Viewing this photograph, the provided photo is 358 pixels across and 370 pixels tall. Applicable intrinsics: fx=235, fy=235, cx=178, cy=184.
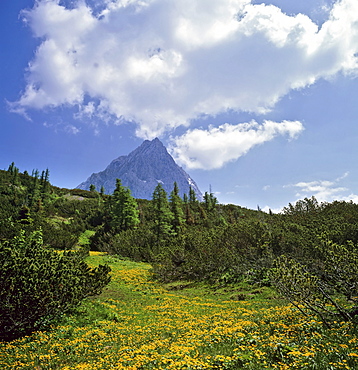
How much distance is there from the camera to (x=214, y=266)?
1043 inches

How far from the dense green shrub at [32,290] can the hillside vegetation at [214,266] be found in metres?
0.09

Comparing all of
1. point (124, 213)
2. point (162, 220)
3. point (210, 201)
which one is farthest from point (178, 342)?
point (210, 201)

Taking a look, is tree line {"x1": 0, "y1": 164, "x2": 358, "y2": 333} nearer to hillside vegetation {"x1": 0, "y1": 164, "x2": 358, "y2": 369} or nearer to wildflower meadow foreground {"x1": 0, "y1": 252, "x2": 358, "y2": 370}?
hillside vegetation {"x1": 0, "y1": 164, "x2": 358, "y2": 369}

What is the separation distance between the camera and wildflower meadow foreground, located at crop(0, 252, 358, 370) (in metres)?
5.88

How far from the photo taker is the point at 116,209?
49.7 meters

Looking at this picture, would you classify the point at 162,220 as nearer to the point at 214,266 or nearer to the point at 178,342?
the point at 214,266

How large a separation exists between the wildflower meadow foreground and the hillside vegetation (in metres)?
0.06

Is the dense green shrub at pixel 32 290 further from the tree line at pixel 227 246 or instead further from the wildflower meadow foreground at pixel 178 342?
the wildflower meadow foreground at pixel 178 342

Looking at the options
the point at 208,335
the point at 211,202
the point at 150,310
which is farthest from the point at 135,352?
the point at 211,202

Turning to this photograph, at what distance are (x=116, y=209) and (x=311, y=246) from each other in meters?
37.3

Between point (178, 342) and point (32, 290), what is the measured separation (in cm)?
629

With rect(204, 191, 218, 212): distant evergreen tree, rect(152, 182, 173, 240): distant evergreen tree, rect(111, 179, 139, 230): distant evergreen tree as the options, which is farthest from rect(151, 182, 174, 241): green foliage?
rect(204, 191, 218, 212): distant evergreen tree

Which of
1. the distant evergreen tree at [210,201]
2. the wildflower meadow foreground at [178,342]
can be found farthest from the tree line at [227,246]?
the distant evergreen tree at [210,201]

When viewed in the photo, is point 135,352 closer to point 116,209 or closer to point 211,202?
point 116,209
